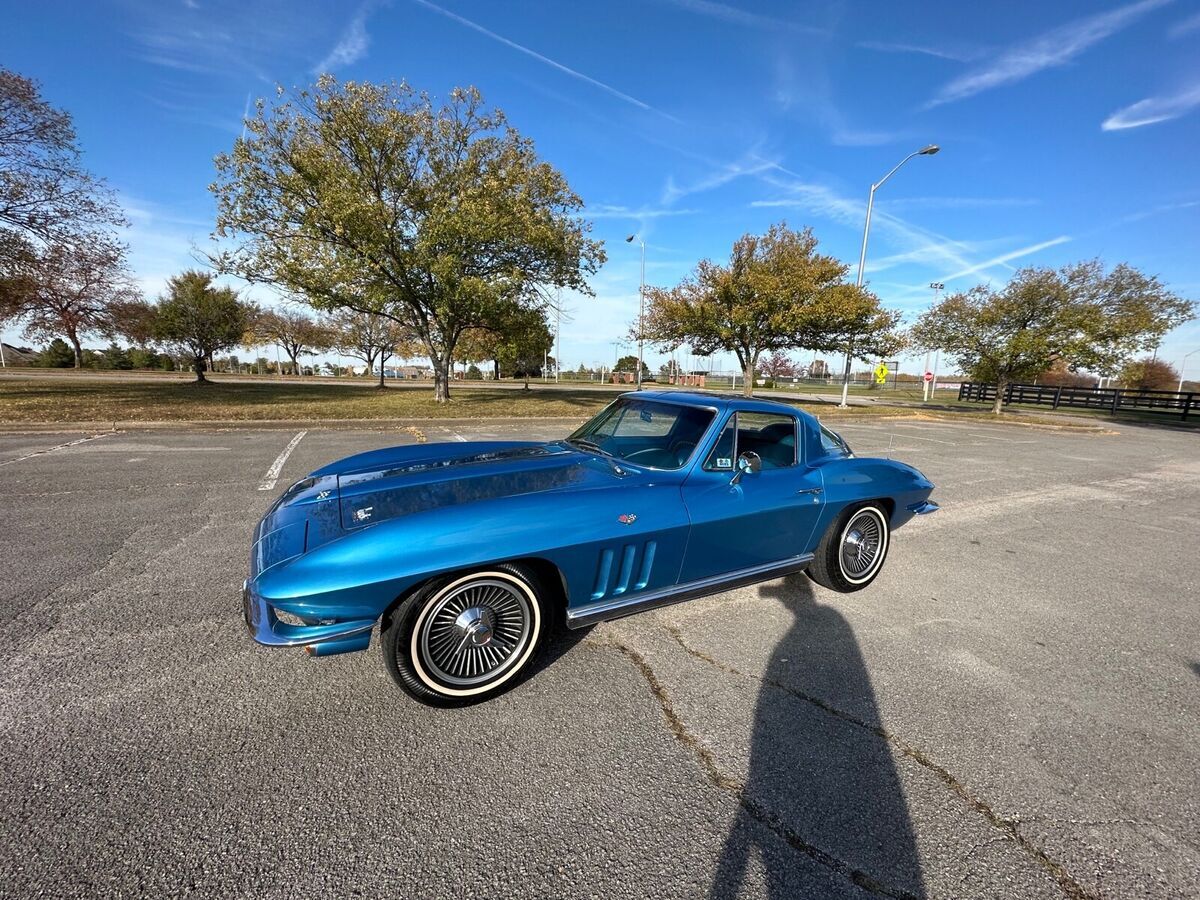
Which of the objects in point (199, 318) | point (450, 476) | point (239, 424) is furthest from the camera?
point (199, 318)

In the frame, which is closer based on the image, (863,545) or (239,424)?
(863,545)

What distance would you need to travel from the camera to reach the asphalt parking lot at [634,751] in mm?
1579

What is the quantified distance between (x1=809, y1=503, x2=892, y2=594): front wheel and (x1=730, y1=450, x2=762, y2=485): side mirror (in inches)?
40.4

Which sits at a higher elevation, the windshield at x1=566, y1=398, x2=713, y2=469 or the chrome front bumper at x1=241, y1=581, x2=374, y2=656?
the windshield at x1=566, y1=398, x2=713, y2=469

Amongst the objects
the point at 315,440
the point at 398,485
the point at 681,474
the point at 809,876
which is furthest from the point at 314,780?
the point at 315,440

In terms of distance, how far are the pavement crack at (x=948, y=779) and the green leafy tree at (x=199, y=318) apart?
31.7 meters

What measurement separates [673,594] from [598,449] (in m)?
1.18

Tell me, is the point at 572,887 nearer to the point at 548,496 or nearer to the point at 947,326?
the point at 548,496

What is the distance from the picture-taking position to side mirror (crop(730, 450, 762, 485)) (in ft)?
9.84

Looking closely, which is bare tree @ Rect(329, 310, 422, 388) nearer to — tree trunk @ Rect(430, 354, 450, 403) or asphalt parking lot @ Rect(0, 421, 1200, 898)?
tree trunk @ Rect(430, 354, 450, 403)

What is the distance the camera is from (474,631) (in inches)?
91.4

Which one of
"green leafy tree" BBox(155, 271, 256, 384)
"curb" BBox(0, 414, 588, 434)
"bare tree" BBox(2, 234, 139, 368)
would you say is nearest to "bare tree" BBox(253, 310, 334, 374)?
"green leafy tree" BBox(155, 271, 256, 384)

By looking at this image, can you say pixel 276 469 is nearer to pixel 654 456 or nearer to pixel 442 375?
pixel 654 456

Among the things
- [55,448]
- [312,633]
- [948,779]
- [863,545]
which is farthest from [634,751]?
[55,448]
